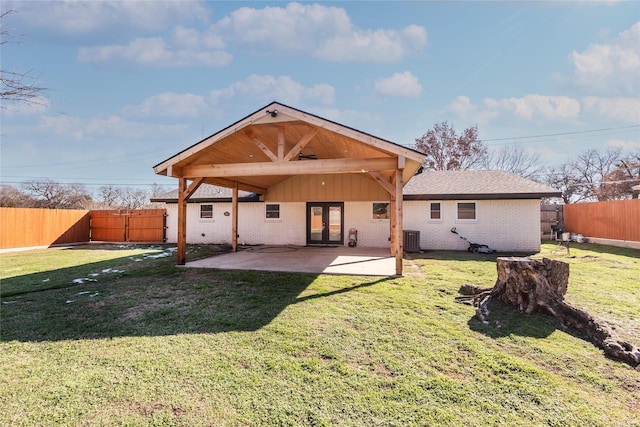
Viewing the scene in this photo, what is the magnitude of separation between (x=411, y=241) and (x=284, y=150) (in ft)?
20.4

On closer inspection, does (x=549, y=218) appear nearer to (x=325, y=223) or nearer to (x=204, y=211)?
(x=325, y=223)

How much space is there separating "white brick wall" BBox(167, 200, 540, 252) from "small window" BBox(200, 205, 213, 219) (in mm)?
173

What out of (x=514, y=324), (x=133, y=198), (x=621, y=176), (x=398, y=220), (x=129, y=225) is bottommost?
(x=514, y=324)

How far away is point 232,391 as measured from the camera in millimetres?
2301

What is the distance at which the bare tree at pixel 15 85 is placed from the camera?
16.5ft

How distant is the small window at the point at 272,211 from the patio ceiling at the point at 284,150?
4.54 m

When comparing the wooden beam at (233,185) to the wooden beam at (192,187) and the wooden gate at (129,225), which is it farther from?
the wooden gate at (129,225)

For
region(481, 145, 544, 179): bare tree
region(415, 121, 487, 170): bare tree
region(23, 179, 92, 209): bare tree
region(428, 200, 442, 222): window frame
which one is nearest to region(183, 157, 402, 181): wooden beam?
region(428, 200, 442, 222): window frame

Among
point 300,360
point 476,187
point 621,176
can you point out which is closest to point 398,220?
point 300,360

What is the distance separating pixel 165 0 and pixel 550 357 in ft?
42.0

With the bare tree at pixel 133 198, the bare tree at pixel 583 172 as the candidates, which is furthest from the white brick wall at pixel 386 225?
the bare tree at pixel 133 198

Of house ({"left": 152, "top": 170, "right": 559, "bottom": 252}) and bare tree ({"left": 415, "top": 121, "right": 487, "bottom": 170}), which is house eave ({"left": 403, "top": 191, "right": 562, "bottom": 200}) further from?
bare tree ({"left": 415, "top": 121, "right": 487, "bottom": 170})

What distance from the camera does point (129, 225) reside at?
15000 millimetres

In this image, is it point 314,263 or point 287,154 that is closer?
point 287,154
